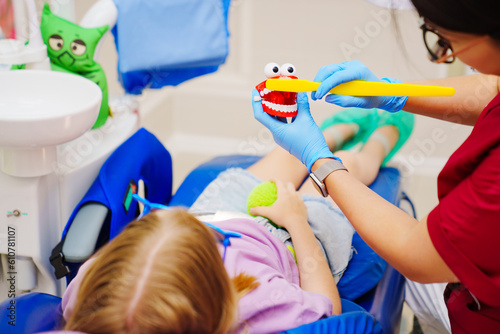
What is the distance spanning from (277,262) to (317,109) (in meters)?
1.60

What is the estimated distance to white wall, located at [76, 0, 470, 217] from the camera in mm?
2555

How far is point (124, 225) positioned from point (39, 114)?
1.20 ft

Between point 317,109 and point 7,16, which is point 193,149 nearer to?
point 317,109

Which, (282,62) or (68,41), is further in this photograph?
(282,62)

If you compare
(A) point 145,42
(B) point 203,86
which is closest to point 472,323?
(A) point 145,42

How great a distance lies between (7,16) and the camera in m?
1.46

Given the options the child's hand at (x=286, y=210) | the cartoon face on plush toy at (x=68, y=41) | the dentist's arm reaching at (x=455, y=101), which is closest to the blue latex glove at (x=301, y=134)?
the dentist's arm reaching at (x=455, y=101)

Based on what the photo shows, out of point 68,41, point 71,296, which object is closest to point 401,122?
point 68,41

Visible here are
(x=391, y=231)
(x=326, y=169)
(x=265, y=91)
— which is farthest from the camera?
(x=265, y=91)

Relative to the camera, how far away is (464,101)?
1268mm

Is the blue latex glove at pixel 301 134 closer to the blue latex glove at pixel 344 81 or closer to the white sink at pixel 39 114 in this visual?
the blue latex glove at pixel 344 81

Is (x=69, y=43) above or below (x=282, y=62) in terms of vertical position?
above

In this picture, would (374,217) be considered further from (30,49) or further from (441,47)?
(30,49)

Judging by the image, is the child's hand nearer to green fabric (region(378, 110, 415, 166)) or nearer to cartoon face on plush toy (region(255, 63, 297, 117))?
cartoon face on plush toy (region(255, 63, 297, 117))
